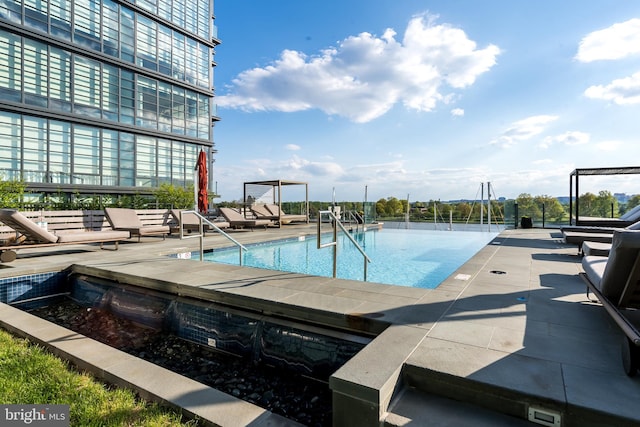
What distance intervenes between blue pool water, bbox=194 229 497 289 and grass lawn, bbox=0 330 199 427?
434cm

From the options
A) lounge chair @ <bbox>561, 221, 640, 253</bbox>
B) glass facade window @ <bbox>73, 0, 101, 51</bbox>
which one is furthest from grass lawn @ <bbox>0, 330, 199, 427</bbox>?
glass facade window @ <bbox>73, 0, 101, 51</bbox>

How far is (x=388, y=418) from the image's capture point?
1.60 meters

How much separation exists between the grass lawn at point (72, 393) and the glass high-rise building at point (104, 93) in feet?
48.2

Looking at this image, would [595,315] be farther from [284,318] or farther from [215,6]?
[215,6]

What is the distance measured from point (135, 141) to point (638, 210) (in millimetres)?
19752

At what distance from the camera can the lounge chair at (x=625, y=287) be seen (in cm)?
170

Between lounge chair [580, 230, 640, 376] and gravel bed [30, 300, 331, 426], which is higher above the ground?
lounge chair [580, 230, 640, 376]

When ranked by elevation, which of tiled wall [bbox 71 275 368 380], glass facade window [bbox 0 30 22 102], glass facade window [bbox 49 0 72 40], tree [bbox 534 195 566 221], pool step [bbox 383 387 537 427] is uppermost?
glass facade window [bbox 49 0 72 40]

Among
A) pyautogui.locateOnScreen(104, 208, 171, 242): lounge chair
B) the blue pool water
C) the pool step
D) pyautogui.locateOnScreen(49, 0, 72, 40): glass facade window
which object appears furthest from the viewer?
pyautogui.locateOnScreen(49, 0, 72, 40): glass facade window

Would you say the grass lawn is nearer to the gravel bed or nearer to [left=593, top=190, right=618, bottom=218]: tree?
the gravel bed

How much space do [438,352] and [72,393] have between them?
224 centimetres

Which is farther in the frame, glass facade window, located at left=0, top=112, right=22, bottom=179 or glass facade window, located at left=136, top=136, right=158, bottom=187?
glass facade window, located at left=136, top=136, right=158, bottom=187

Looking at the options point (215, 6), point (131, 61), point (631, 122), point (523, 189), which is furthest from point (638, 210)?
point (215, 6)

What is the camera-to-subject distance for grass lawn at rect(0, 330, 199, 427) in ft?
5.78
